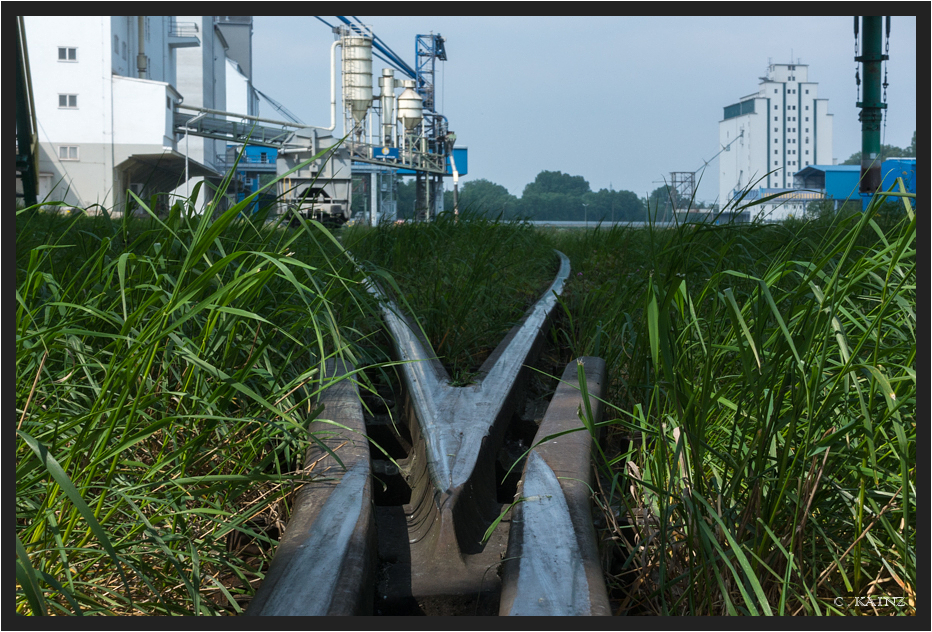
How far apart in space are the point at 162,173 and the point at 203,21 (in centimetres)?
5219

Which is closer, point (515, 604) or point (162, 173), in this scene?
point (515, 604)

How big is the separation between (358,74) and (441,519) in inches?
1164

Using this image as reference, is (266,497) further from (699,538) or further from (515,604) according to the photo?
(699,538)

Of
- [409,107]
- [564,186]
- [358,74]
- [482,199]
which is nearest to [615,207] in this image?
[482,199]

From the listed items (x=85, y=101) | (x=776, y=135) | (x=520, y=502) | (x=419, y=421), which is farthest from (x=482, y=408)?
(x=776, y=135)

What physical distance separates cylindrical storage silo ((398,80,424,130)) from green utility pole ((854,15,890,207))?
88.0 ft

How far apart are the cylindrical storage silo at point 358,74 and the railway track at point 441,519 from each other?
28.0 meters

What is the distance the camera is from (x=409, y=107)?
31.2 metres

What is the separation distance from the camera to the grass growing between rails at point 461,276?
102 inches

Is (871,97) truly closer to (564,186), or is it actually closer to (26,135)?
(564,186)

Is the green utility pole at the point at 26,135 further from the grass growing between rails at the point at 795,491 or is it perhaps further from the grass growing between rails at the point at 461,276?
the grass growing between rails at the point at 795,491

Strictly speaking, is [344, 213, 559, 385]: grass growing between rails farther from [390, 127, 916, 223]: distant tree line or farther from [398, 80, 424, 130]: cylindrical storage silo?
[398, 80, 424, 130]: cylindrical storage silo

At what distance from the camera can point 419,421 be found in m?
1.59

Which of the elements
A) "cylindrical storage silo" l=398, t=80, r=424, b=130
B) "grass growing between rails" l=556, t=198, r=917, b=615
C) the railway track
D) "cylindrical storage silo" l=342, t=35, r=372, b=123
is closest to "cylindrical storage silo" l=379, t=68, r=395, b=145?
"cylindrical storage silo" l=398, t=80, r=424, b=130
